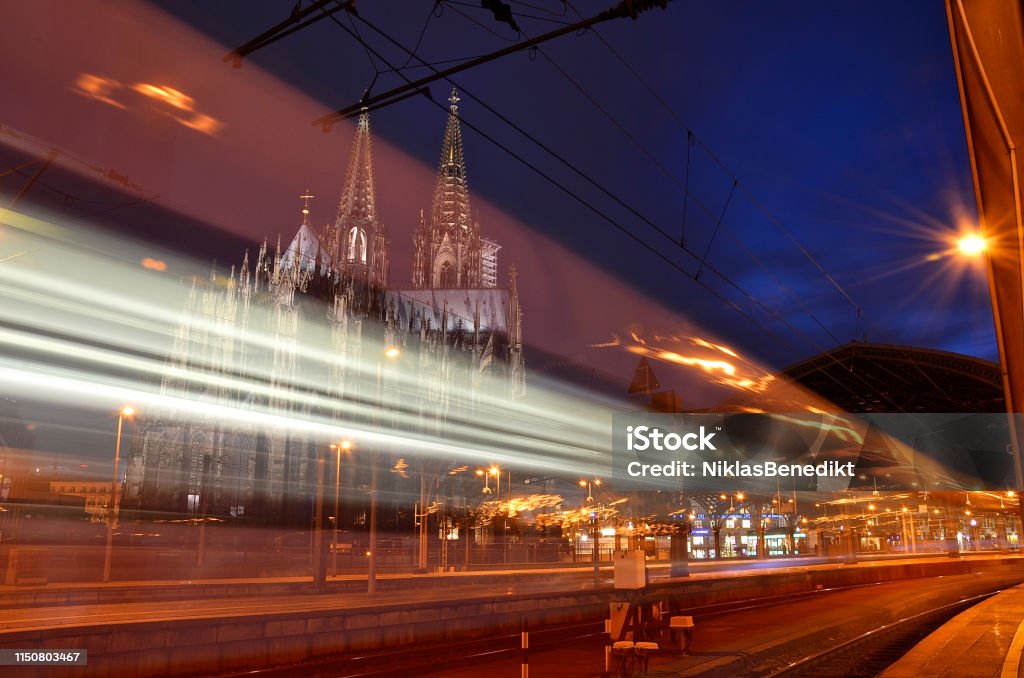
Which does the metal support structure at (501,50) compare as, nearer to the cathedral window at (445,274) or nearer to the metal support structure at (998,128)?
the metal support structure at (998,128)

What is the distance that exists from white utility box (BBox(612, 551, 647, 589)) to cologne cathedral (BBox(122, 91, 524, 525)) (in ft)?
96.1

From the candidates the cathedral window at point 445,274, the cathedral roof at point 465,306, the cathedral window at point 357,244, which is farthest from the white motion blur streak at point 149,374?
the cathedral window at point 445,274

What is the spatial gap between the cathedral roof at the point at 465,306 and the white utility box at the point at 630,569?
100983 mm

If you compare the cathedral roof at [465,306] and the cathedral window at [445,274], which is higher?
the cathedral window at [445,274]

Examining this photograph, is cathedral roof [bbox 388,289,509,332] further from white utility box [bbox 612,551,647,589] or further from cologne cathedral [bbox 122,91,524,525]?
white utility box [bbox 612,551,647,589]

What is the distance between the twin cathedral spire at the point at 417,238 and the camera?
106000mm

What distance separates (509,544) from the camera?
4562 cm

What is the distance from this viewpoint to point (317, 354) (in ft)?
291

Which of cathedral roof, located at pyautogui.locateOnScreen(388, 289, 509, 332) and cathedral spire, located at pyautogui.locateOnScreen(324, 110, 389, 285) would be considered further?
cathedral roof, located at pyautogui.locateOnScreen(388, 289, 509, 332)

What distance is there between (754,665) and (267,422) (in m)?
67.0

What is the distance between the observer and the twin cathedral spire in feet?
348

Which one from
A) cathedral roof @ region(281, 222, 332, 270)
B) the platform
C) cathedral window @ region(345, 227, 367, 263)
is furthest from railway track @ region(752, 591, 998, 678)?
cathedral window @ region(345, 227, 367, 263)

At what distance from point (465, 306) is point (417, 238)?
54.0 feet

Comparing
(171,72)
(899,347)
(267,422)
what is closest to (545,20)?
(171,72)
